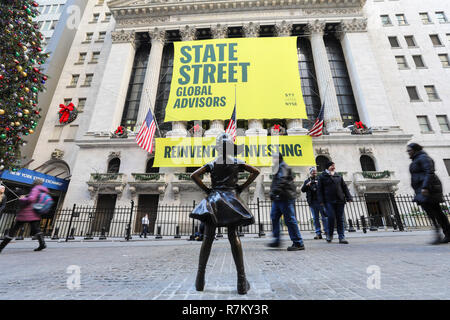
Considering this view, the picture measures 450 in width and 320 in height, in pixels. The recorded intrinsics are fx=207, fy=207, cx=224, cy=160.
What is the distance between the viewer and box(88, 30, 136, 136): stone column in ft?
66.4

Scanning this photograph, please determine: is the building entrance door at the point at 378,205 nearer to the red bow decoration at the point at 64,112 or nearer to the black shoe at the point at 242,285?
the black shoe at the point at 242,285

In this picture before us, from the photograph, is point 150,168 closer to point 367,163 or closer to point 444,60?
point 367,163

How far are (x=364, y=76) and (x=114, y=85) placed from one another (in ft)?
83.0

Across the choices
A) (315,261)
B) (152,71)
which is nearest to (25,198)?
(315,261)

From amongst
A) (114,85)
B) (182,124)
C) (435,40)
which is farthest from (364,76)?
(114,85)

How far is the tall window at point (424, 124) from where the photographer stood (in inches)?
805

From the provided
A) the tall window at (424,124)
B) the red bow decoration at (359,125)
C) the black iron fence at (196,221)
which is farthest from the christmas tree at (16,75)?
the tall window at (424,124)

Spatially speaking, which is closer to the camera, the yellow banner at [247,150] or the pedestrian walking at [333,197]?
the pedestrian walking at [333,197]

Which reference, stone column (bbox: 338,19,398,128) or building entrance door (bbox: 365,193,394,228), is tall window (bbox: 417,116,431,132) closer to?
stone column (bbox: 338,19,398,128)

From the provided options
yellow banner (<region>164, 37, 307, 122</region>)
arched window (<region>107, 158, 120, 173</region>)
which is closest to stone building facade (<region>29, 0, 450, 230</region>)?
arched window (<region>107, 158, 120, 173</region>)

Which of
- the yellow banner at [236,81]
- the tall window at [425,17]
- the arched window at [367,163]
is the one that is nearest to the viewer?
the yellow banner at [236,81]

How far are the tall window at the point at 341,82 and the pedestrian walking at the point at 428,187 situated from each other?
58.6 ft

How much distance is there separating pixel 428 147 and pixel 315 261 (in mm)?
24052

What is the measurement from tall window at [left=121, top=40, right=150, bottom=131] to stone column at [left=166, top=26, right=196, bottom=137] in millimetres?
4908
